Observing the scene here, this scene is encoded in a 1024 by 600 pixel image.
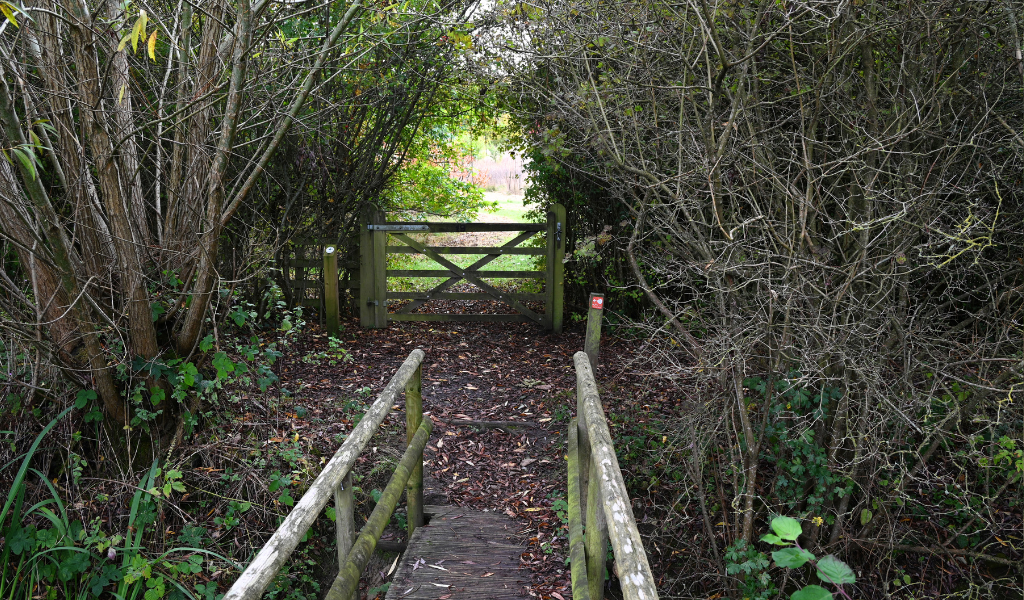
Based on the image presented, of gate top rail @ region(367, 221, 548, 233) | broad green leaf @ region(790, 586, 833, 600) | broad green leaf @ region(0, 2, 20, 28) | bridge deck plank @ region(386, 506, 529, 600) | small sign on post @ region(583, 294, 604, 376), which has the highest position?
broad green leaf @ region(0, 2, 20, 28)

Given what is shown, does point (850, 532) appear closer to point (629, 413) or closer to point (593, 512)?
point (629, 413)

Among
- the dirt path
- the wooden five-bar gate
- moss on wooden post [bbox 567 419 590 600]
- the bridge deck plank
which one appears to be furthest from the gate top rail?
moss on wooden post [bbox 567 419 590 600]

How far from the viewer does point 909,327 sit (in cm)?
350

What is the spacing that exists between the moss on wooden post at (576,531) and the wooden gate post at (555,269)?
469 centimetres

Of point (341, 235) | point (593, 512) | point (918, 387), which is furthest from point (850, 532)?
point (341, 235)

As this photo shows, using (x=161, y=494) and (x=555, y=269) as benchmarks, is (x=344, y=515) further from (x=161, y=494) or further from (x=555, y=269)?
(x=555, y=269)

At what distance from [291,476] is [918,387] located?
399 centimetres

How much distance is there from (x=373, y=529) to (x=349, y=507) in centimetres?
34

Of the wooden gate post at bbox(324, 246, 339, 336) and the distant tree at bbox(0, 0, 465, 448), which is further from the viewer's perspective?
the wooden gate post at bbox(324, 246, 339, 336)

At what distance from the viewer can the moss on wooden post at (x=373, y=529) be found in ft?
8.02

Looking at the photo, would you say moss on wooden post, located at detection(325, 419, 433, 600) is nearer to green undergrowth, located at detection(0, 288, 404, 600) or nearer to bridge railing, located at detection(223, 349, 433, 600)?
bridge railing, located at detection(223, 349, 433, 600)

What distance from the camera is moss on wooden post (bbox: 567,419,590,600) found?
2.56m

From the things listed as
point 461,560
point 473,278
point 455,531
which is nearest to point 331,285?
point 473,278

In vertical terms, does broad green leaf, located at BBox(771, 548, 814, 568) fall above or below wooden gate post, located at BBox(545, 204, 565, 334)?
below
